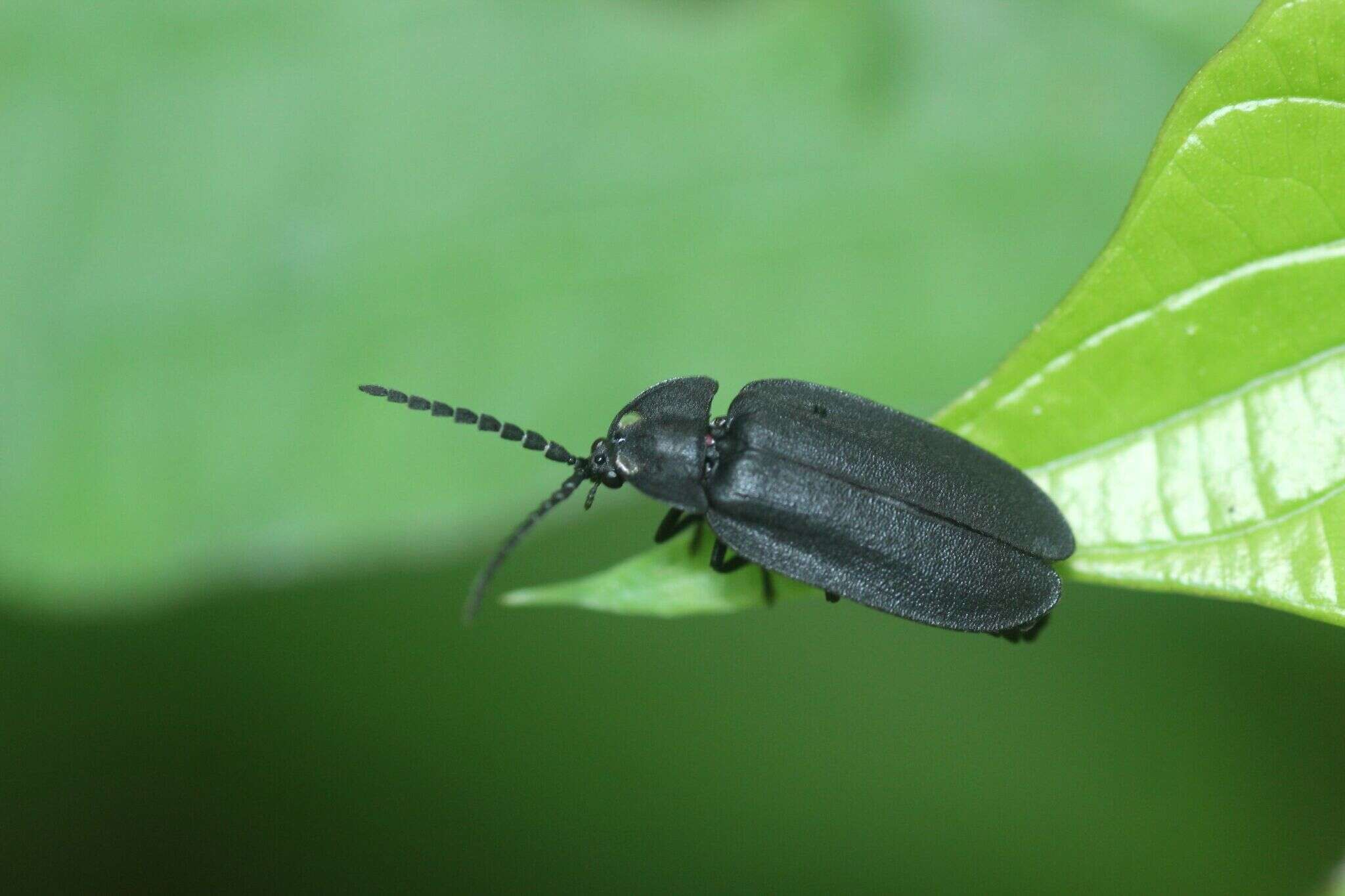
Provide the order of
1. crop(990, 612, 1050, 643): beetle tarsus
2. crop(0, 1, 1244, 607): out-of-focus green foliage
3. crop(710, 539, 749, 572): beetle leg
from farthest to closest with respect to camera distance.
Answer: crop(0, 1, 1244, 607): out-of-focus green foliage, crop(990, 612, 1050, 643): beetle tarsus, crop(710, 539, 749, 572): beetle leg

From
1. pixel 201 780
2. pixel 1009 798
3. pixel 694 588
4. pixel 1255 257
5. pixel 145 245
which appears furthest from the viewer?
pixel 201 780

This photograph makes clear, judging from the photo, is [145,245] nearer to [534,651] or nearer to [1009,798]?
[534,651]

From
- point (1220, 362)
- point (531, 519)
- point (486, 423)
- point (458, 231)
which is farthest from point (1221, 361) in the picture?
point (458, 231)

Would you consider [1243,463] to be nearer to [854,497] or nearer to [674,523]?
[854,497]

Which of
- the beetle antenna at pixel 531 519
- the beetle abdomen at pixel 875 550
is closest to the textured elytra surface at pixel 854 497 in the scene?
the beetle abdomen at pixel 875 550

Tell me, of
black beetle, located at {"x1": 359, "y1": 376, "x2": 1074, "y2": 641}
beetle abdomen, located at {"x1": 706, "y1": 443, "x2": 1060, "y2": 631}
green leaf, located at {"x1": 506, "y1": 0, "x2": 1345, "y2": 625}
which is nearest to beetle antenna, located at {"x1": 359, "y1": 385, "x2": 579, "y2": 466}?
black beetle, located at {"x1": 359, "y1": 376, "x2": 1074, "y2": 641}

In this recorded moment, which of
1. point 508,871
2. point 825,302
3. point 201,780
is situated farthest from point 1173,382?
point 201,780

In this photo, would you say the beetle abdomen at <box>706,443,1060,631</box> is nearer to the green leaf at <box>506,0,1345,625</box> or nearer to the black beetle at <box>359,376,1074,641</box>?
the black beetle at <box>359,376,1074,641</box>
